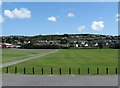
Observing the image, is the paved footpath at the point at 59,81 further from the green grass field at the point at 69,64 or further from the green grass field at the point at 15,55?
the green grass field at the point at 15,55

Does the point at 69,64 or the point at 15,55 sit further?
the point at 15,55

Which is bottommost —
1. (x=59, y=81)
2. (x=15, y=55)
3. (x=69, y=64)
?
(x=15, y=55)

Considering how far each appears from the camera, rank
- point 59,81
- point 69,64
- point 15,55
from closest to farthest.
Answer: point 59,81, point 69,64, point 15,55

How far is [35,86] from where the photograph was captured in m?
25.0

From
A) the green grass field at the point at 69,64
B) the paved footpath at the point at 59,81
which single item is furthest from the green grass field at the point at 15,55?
the paved footpath at the point at 59,81

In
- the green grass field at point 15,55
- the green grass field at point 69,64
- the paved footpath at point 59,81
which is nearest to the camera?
the paved footpath at point 59,81

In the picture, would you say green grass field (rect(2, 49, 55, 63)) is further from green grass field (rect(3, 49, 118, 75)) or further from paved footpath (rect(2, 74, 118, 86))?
paved footpath (rect(2, 74, 118, 86))

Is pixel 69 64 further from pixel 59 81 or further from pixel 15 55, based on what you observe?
pixel 15 55

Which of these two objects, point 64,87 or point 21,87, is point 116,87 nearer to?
point 64,87

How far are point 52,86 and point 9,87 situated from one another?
119 inches

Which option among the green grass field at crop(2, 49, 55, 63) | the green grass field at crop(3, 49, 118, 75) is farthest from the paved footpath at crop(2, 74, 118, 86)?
the green grass field at crop(2, 49, 55, 63)

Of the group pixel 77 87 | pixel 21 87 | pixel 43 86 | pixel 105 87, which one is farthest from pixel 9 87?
pixel 105 87

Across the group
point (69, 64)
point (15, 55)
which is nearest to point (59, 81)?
point (69, 64)

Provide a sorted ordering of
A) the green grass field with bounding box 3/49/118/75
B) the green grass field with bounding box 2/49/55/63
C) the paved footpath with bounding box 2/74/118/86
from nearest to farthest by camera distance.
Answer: the paved footpath with bounding box 2/74/118/86
the green grass field with bounding box 3/49/118/75
the green grass field with bounding box 2/49/55/63
